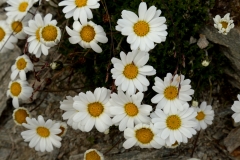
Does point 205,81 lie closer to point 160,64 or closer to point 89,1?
point 160,64

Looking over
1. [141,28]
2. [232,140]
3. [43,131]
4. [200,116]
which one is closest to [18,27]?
[43,131]

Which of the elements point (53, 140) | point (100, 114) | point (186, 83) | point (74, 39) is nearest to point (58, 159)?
point (53, 140)

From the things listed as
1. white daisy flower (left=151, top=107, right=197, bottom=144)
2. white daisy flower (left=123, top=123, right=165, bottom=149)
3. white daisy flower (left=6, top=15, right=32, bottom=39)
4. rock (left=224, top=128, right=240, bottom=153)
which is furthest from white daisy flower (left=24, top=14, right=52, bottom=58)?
rock (left=224, top=128, right=240, bottom=153)

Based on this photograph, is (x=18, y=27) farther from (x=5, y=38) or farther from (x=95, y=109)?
(x=95, y=109)

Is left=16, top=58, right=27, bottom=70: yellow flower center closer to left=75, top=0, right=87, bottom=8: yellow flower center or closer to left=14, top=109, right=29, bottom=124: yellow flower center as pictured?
left=14, top=109, right=29, bottom=124: yellow flower center

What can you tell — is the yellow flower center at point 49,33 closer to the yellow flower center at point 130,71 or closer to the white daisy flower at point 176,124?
the yellow flower center at point 130,71

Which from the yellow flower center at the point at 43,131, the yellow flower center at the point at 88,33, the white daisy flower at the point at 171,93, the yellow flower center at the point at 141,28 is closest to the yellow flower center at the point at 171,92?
the white daisy flower at the point at 171,93
